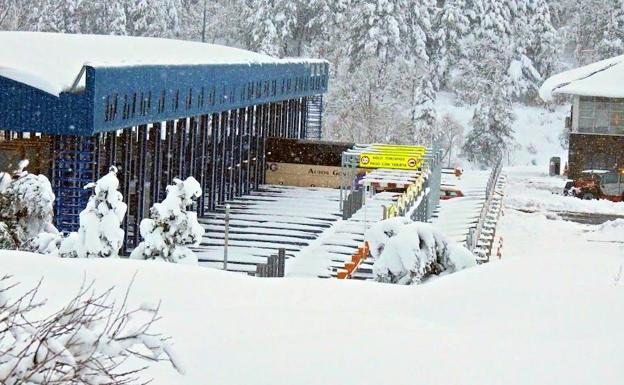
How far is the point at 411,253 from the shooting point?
15.3 m

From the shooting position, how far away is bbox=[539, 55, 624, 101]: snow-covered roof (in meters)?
58.4

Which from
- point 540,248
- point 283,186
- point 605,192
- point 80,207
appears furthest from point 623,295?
point 605,192

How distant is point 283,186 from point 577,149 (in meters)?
19.1

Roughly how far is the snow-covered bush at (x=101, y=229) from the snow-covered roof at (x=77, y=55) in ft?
28.1

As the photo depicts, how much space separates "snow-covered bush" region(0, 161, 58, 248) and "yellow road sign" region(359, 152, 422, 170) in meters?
21.5

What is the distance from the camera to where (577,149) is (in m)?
59.2

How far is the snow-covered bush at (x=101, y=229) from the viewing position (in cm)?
1739

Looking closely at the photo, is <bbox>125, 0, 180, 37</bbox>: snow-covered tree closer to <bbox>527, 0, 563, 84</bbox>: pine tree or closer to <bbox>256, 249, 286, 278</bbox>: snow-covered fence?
<bbox>527, 0, 563, 84</bbox>: pine tree

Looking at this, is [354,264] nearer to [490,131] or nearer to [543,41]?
[490,131]

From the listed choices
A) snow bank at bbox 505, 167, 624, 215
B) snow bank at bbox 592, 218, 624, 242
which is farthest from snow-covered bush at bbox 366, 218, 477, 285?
snow bank at bbox 505, 167, 624, 215

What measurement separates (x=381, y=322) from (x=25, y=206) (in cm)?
842

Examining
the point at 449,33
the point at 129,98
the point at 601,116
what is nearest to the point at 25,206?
the point at 129,98

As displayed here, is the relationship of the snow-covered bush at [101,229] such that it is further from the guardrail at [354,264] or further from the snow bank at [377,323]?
the guardrail at [354,264]

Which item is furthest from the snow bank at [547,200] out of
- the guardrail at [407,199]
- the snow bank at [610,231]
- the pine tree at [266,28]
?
the pine tree at [266,28]
